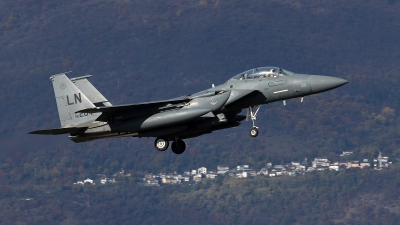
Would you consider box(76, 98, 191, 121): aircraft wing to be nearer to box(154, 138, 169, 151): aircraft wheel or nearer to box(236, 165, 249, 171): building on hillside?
box(154, 138, 169, 151): aircraft wheel

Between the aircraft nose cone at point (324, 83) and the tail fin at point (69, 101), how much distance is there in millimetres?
8794

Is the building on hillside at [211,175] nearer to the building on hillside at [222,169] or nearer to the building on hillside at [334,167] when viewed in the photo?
the building on hillside at [222,169]

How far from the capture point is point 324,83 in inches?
1369

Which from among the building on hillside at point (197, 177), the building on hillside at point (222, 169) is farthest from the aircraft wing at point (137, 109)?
the building on hillside at point (222, 169)

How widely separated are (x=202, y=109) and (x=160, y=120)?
1.65 metres

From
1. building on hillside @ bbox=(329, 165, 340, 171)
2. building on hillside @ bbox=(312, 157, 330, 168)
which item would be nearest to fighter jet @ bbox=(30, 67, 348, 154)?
building on hillside @ bbox=(329, 165, 340, 171)

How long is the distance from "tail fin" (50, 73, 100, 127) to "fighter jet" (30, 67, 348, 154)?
32 cm

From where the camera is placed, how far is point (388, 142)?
506 feet

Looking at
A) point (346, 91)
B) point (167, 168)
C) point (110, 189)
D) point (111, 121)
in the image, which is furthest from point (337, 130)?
point (111, 121)

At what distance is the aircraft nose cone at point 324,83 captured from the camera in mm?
34688

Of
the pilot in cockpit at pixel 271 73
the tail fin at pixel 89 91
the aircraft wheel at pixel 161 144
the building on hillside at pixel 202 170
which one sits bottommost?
the aircraft wheel at pixel 161 144

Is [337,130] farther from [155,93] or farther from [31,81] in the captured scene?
[31,81]

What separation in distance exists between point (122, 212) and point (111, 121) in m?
78.4

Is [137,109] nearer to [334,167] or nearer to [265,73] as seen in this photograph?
[265,73]
